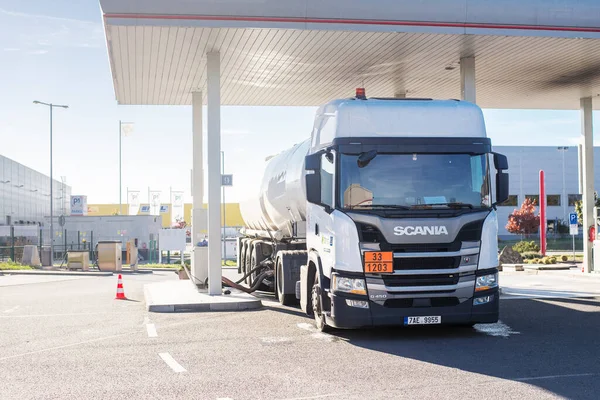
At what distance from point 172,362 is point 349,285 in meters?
2.73

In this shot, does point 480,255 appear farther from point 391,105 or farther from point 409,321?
point 391,105

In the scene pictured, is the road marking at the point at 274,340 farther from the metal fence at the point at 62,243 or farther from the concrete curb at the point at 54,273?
the metal fence at the point at 62,243

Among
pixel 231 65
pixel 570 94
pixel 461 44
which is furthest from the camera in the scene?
pixel 570 94

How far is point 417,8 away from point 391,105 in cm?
504

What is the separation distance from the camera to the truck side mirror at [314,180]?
11.1 meters

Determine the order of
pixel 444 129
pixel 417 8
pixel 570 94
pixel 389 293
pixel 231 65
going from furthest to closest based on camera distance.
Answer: pixel 570 94 → pixel 231 65 → pixel 417 8 → pixel 444 129 → pixel 389 293

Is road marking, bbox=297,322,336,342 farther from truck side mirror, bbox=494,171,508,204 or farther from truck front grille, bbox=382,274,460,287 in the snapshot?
truck side mirror, bbox=494,171,508,204

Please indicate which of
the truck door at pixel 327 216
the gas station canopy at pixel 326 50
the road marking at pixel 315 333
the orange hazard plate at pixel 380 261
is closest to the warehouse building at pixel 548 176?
the gas station canopy at pixel 326 50

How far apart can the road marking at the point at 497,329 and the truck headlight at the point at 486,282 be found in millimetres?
982

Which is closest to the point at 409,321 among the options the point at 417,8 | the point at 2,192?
the point at 417,8

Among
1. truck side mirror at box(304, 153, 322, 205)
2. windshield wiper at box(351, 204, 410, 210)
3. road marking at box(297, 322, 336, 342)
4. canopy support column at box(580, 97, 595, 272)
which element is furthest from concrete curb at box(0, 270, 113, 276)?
windshield wiper at box(351, 204, 410, 210)

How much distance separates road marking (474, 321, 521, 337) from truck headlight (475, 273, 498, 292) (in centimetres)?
98

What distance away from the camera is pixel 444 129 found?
1142cm

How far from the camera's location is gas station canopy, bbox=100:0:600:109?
15477mm
